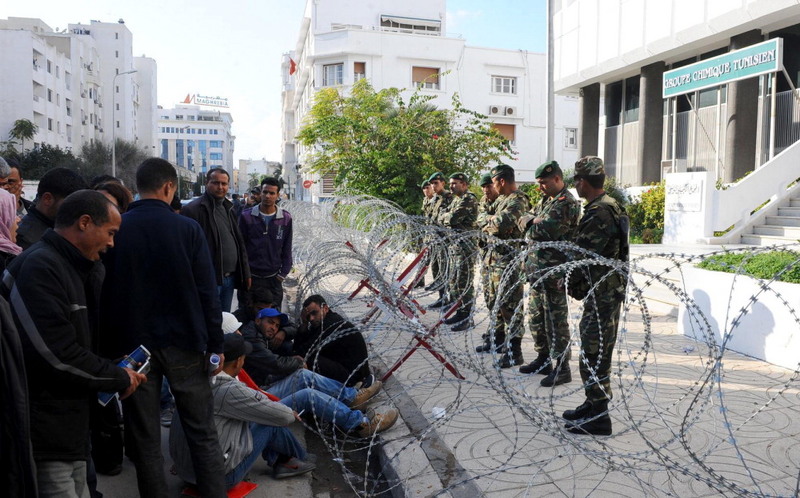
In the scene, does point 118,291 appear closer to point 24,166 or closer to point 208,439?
point 208,439

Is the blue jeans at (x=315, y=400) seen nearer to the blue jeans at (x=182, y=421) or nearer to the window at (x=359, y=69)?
the blue jeans at (x=182, y=421)

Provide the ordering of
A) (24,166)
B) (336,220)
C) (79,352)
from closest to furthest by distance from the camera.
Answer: (79,352) → (336,220) → (24,166)

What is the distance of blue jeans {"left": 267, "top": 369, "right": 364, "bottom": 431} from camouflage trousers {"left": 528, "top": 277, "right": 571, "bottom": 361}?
1.81 metres

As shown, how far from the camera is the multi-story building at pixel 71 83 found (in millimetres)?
47656

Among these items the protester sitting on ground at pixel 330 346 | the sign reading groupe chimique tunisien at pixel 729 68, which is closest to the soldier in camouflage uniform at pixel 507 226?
the protester sitting on ground at pixel 330 346

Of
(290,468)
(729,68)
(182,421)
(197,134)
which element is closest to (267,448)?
(290,468)

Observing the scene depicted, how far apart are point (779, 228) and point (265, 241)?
9826 mm

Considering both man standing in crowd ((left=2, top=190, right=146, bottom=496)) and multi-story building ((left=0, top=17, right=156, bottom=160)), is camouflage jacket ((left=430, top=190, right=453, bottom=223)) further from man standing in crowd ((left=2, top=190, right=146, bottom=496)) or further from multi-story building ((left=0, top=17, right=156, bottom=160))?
multi-story building ((left=0, top=17, right=156, bottom=160))

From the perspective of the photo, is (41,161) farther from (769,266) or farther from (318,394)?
(769,266)

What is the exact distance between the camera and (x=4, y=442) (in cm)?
196

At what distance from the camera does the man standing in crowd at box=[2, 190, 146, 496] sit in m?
2.50

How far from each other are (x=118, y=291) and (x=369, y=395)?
2.46 metres

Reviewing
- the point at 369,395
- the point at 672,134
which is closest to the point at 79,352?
the point at 369,395

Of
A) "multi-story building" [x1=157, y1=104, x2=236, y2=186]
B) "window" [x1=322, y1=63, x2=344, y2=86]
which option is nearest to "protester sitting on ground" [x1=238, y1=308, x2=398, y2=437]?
"window" [x1=322, y1=63, x2=344, y2=86]
